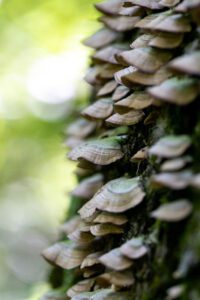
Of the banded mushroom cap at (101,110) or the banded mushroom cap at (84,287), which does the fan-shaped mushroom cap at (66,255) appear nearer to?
the banded mushroom cap at (84,287)

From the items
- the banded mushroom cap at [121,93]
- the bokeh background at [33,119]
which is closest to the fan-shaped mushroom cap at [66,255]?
the banded mushroom cap at [121,93]

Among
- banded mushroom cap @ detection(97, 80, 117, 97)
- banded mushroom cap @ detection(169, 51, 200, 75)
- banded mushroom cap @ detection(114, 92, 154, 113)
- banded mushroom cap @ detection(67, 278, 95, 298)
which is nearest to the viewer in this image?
banded mushroom cap @ detection(169, 51, 200, 75)

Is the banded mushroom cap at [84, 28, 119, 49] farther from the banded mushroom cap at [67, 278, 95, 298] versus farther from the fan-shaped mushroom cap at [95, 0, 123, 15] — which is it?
the banded mushroom cap at [67, 278, 95, 298]

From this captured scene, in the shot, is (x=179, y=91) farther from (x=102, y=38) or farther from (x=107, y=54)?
(x=102, y=38)

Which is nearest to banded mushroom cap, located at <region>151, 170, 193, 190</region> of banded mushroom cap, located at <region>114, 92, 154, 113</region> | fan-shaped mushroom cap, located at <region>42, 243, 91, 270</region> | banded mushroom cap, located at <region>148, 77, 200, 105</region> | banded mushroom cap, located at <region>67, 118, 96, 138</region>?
banded mushroom cap, located at <region>148, 77, 200, 105</region>

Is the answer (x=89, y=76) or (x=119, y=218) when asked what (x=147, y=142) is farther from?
(x=89, y=76)

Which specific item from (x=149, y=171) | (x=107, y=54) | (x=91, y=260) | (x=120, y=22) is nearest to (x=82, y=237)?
(x=91, y=260)
